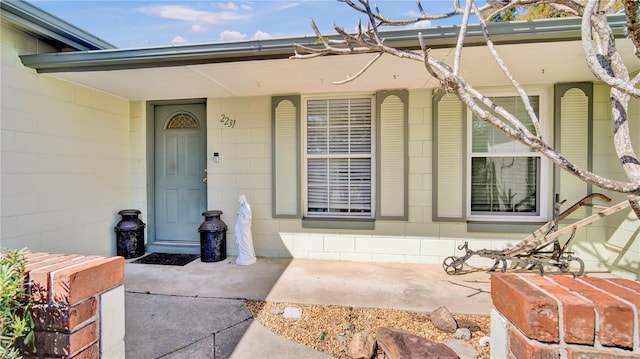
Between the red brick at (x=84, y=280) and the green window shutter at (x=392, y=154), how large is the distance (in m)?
3.49

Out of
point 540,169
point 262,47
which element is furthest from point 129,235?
point 540,169

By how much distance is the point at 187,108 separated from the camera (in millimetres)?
4809

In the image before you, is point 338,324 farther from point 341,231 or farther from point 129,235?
point 129,235

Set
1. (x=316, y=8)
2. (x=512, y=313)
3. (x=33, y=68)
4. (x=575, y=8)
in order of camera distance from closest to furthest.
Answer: (x=512, y=313)
(x=575, y=8)
(x=316, y=8)
(x=33, y=68)

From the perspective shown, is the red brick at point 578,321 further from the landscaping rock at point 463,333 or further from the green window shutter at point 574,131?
the green window shutter at point 574,131

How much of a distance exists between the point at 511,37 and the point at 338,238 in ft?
9.85

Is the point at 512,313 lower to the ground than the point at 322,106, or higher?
lower

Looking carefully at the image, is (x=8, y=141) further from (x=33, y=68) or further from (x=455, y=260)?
(x=455, y=260)

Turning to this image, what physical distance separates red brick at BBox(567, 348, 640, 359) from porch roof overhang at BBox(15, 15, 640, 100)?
2631 mm

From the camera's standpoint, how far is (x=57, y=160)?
147 inches

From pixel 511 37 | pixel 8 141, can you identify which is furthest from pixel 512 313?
pixel 8 141

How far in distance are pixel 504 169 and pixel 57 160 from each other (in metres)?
5.63

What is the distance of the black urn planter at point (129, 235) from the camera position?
447cm

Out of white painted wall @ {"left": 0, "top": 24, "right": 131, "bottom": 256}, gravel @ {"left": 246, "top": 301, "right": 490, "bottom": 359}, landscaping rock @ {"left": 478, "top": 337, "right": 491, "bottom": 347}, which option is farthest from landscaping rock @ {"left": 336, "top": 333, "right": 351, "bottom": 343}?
white painted wall @ {"left": 0, "top": 24, "right": 131, "bottom": 256}
